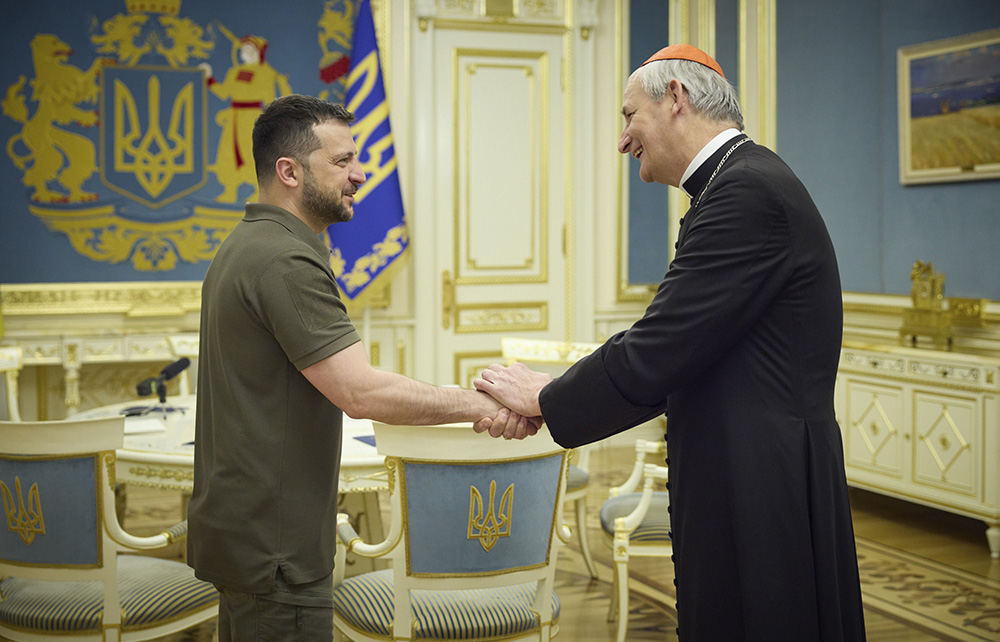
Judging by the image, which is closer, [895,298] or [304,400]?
[304,400]

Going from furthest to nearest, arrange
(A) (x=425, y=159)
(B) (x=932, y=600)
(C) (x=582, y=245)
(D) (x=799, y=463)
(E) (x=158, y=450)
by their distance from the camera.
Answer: (C) (x=582, y=245) → (A) (x=425, y=159) → (B) (x=932, y=600) → (E) (x=158, y=450) → (D) (x=799, y=463)

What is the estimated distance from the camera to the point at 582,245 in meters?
6.67

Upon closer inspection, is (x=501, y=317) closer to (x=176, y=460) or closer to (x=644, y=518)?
(x=644, y=518)

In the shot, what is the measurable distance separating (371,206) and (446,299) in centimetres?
91

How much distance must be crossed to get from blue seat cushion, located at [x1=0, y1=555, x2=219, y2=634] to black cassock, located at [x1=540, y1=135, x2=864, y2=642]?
146 centimetres

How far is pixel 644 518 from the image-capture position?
3.27m

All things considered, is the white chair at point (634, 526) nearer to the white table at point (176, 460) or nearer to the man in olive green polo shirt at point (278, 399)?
the white table at point (176, 460)

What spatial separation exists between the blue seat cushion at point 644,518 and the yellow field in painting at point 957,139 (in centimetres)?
277

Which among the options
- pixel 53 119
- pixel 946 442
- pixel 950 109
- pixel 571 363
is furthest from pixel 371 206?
pixel 946 442

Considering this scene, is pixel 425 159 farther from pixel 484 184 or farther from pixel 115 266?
pixel 115 266

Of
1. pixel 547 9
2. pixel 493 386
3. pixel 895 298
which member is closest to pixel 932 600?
pixel 895 298

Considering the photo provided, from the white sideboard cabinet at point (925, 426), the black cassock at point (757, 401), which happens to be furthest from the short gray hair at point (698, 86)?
the white sideboard cabinet at point (925, 426)

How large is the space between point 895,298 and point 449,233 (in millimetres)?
2829

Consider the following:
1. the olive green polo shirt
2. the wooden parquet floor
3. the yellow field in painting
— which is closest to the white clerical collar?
the olive green polo shirt
